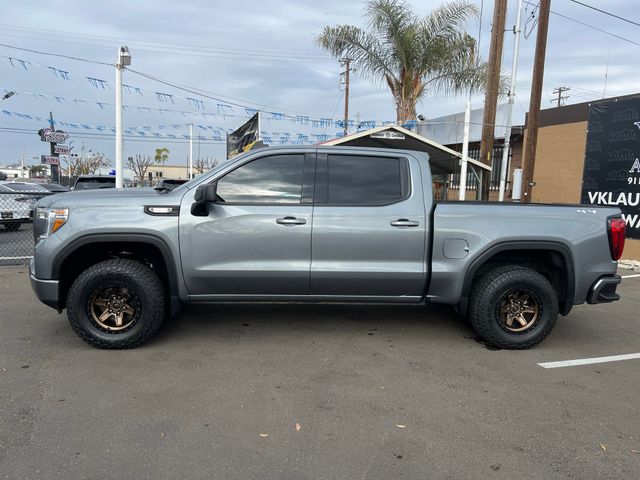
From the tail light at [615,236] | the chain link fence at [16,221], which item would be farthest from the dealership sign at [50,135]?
the tail light at [615,236]

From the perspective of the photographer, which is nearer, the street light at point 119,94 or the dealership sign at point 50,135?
the street light at point 119,94

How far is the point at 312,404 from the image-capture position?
3760 mm

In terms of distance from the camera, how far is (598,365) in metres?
4.73

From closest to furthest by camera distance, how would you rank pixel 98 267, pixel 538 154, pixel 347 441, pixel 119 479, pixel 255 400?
pixel 119 479 < pixel 347 441 < pixel 255 400 < pixel 98 267 < pixel 538 154

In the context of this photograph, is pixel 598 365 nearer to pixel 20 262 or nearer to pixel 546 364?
pixel 546 364

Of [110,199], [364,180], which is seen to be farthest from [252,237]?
[110,199]

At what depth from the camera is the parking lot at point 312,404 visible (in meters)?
3.02

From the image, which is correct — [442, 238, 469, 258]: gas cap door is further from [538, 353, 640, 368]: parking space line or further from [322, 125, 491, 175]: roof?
[322, 125, 491, 175]: roof

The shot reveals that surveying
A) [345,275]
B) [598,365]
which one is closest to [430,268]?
[345,275]

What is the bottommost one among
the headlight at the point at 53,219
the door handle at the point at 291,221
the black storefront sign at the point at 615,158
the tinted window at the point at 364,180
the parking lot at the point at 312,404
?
the parking lot at the point at 312,404

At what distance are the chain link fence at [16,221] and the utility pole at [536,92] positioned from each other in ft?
34.9

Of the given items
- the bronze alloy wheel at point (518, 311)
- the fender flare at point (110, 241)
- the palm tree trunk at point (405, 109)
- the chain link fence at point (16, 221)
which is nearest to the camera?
the fender flare at point (110, 241)

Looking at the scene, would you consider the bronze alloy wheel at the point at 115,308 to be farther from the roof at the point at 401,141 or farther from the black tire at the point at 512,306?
the roof at the point at 401,141

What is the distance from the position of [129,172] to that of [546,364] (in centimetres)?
7621
